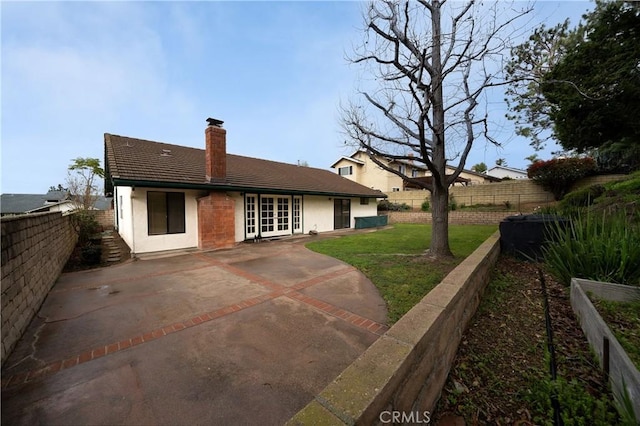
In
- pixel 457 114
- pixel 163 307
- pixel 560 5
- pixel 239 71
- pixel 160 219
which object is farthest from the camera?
pixel 239 71

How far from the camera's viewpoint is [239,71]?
1120cm

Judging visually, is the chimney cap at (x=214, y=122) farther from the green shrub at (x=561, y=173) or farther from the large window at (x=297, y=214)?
the green shrub at (x=561, y=173)

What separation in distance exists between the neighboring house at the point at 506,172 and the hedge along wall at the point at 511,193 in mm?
24494

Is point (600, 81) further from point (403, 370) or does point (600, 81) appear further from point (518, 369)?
point (403, 370)

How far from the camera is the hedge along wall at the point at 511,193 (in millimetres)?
17459

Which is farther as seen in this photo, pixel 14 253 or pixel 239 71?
pixel 239 71

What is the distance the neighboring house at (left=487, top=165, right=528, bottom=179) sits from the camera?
129 ft

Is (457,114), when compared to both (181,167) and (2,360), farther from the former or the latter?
(181,167)

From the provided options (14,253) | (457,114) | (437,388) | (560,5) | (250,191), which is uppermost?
(560,5)

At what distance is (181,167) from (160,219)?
2.53m

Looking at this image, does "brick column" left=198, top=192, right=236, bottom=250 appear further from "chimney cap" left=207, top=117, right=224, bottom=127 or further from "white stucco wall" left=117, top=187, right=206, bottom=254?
"chimney cap" left=207, top=117, right=224, bottom=127

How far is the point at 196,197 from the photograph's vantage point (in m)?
9.40

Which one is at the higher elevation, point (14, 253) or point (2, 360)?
point (14, 253)

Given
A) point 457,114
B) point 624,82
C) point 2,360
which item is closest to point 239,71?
point 457,114
